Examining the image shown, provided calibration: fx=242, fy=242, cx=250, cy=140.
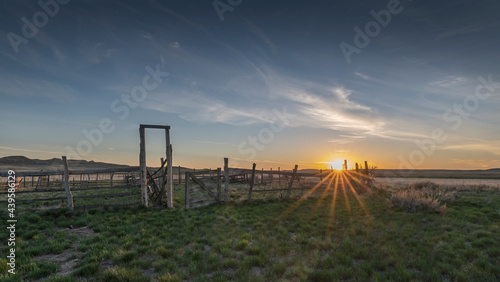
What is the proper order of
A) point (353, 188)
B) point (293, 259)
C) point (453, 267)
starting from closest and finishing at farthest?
point (453, 267), point (293, 259), point (353, 188)

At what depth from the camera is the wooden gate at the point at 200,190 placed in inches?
522

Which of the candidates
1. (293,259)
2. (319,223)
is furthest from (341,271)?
(319,223)

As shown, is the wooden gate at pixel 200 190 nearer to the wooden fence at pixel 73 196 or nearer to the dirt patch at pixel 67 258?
the wooden fence at pixel 73 196

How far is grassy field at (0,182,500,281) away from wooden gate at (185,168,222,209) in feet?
6.89

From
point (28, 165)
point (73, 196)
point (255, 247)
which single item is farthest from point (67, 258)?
point (28, 165)

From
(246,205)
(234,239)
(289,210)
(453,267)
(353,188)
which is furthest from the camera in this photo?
(353,188)

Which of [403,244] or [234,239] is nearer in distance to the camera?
[403,244]

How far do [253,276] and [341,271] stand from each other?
1.87 m

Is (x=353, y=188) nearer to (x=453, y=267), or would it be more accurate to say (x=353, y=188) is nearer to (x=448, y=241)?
(x=448, y=241)

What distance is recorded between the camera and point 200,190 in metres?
14.0

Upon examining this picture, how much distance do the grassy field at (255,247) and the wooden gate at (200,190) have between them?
210cm

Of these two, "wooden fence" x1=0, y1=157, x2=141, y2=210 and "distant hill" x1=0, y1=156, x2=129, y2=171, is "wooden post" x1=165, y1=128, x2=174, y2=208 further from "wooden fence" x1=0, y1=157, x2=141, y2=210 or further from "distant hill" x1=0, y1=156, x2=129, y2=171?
"distant hill" x1=0, y1=156, x2=129, y2=171

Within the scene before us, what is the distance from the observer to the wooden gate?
13250 millimetres

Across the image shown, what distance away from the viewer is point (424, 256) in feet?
19.5
